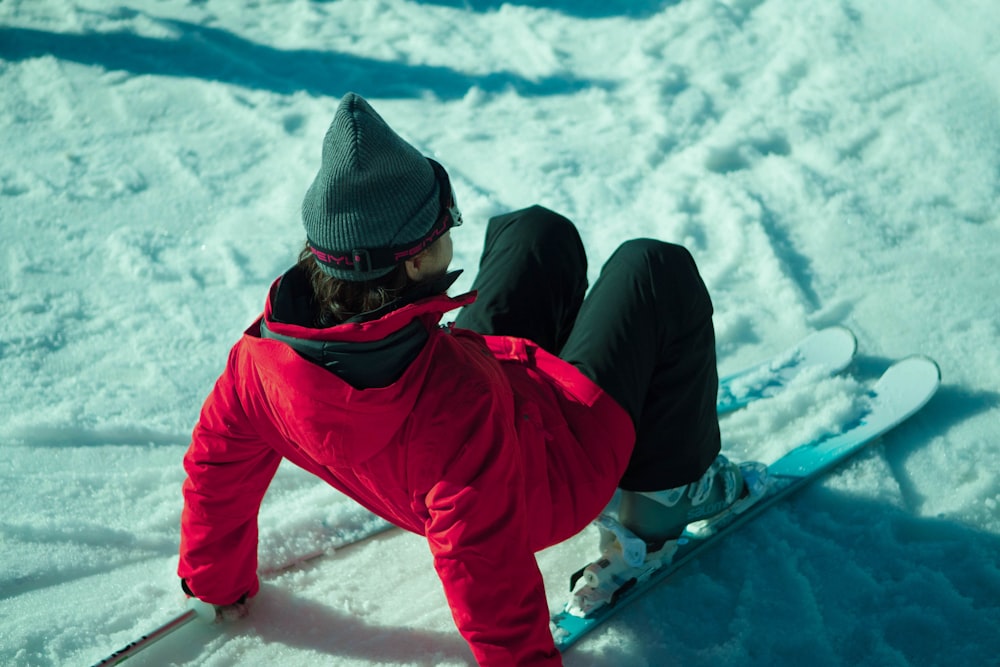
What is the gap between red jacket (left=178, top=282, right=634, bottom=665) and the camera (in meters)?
1.18

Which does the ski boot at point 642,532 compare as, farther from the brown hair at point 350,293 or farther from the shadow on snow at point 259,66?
the shadow on snow at point 259,66

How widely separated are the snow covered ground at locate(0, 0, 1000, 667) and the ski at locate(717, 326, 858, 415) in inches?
2.6

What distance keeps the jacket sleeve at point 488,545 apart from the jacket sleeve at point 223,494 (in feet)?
1.30

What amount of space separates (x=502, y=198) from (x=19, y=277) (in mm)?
1764

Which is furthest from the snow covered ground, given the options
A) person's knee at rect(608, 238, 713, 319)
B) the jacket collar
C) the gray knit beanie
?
the gray knit beanie

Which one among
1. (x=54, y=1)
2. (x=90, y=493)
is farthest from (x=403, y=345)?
(x=54, y=1)

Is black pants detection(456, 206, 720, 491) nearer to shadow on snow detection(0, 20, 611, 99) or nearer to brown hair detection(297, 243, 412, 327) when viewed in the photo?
brown hair detection(297, 243, 412, 327)

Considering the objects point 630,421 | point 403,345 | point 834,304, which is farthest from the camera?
point 834,304

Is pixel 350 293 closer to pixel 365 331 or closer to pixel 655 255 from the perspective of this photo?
pixel 365 331

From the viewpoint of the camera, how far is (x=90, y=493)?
2115mm

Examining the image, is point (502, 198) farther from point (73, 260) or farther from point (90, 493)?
point (90, 493)

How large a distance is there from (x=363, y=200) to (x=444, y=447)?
361 mm

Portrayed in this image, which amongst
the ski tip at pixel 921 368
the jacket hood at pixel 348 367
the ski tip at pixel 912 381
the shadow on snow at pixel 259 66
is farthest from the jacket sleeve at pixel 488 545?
the shadow on snow at pixel 259 66

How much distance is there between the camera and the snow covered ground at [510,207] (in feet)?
5.99
